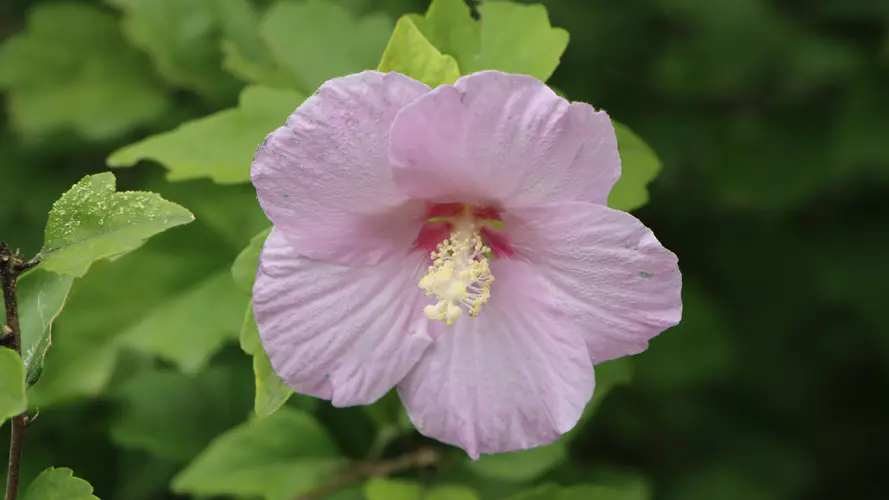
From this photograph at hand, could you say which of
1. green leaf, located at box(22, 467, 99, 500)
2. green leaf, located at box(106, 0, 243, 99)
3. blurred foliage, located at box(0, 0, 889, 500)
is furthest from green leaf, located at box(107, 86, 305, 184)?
green leaf, located at box(106, 0, 243, 99)

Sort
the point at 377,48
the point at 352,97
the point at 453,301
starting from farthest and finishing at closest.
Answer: the point at 377,48 < the point at 453,301 < the point at 352,97

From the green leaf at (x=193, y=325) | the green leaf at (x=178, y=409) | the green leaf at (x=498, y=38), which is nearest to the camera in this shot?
the green leaf at (x=498, y=38)

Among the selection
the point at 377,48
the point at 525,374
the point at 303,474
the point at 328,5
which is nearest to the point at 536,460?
the point at 303,474

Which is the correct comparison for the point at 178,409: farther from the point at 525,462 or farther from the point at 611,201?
the point at 611,201

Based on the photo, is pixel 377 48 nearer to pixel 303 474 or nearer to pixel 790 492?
pixel 303 474

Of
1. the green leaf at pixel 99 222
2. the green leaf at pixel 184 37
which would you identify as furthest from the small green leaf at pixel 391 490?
the green leaf at pixel 184 37

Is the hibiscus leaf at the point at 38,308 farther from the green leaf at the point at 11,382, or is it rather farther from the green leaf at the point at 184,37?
the green leaf at the point at 184,37
